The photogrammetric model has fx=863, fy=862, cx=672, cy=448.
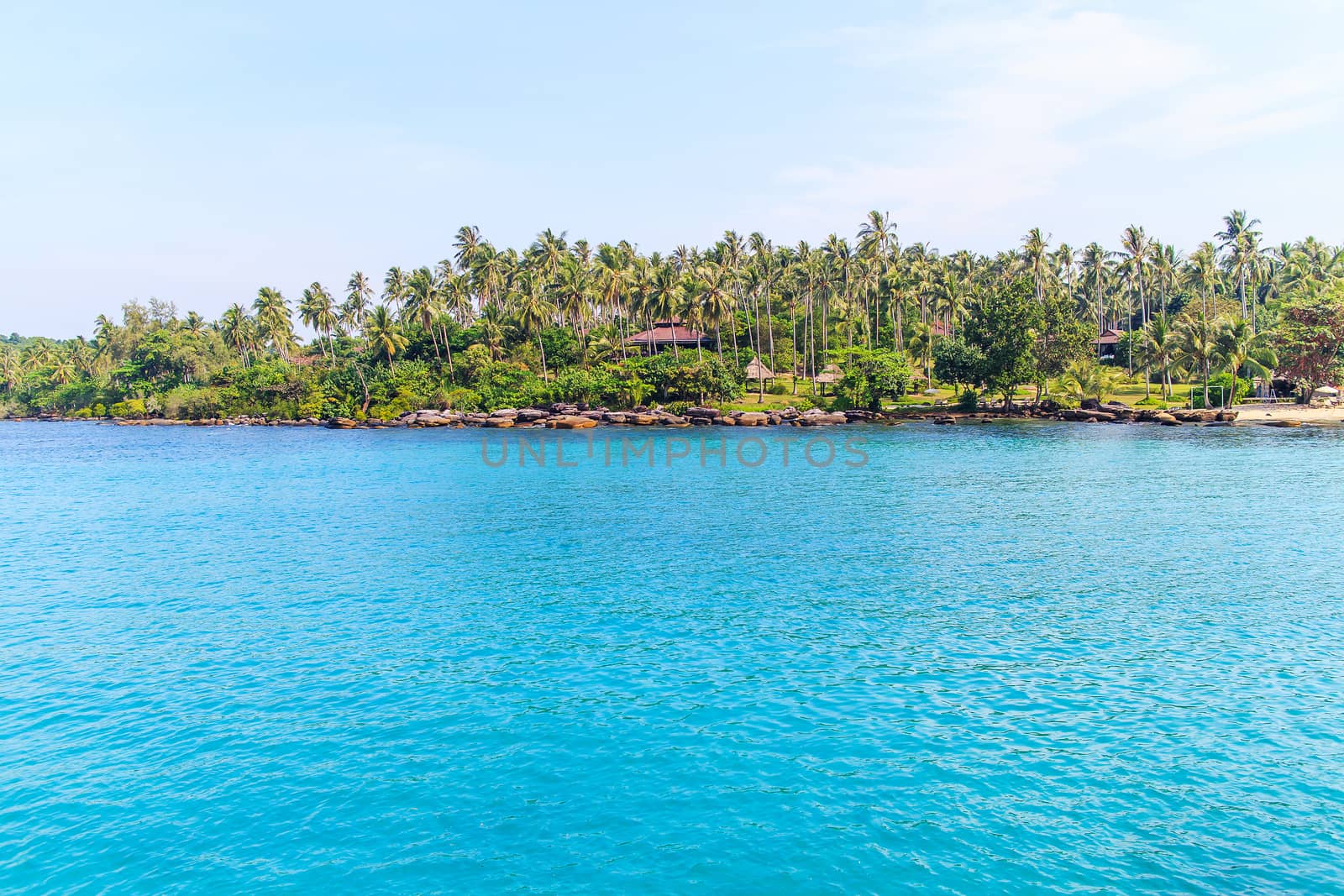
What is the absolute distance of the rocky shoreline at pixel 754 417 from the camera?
95.6 meters

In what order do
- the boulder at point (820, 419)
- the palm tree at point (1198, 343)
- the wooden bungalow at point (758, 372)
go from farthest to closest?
1. the wooden bungalow at point (758, 372)
2. the boulder at point (820, 419)
3. the palm tree at point (1198, 343)

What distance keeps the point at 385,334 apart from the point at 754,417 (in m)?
58.2

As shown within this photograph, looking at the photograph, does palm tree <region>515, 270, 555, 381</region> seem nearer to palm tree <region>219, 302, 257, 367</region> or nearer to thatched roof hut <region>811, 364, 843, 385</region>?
thatched roof hut <region>811, 364, 843, 385</region>

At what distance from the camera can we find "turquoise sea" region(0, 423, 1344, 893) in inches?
517

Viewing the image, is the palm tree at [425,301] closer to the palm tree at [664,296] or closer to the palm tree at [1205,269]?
the palm tree at [664,296]

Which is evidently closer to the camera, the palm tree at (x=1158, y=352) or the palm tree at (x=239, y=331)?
the palm tree at (x=1158, y=352)

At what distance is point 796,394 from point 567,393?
3191 centimetres

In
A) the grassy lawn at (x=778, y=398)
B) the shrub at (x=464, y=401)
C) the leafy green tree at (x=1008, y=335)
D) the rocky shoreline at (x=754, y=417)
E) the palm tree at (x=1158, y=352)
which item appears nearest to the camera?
the rocky shoreline at (x=754, y=417)

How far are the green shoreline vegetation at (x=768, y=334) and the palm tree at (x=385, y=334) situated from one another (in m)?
0.36

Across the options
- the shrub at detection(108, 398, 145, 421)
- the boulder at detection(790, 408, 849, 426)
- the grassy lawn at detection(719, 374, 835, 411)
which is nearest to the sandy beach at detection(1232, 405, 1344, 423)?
the boulder at detection(790, 408, 849, 426)

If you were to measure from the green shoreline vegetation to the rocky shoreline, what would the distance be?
3.41 meters

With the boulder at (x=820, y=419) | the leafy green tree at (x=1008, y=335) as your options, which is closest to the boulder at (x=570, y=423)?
the boulder at (x=820, y=419)

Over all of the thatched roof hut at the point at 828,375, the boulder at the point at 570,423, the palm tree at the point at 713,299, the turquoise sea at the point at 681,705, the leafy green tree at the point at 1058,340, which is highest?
the palm tree at the point at 713,299

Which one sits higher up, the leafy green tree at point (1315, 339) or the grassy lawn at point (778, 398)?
the leafy green tree at point (1315, 339)
